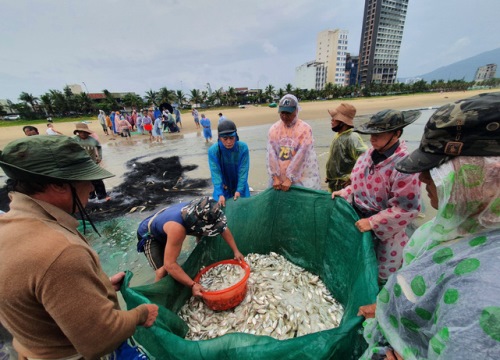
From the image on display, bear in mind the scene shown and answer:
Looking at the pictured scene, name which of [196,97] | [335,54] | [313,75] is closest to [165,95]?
[196,97]

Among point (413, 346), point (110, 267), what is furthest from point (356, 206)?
point (110, 267)

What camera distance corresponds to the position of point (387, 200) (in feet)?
6.82

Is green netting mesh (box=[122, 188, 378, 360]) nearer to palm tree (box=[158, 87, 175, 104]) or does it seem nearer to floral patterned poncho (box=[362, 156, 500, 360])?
floral patterned poncho (box=[362, 156, 500, 360])

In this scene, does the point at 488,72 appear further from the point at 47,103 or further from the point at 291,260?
the point at 47,103

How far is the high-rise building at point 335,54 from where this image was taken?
291 ft

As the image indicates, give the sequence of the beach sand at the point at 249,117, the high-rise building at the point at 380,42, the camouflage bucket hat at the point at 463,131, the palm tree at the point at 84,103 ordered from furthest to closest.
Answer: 1. the high-rise building at the point at 380,42
2. the palm tree at the point at 84,103
3. the beach sand at the point at 249,117
4. the camouflage bucket hat at the point at 463,131

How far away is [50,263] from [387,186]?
7.59ft

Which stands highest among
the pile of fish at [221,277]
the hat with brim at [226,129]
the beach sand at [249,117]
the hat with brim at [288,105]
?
the hat with brim at [288,105]

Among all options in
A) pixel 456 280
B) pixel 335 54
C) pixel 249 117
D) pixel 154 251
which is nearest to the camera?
pixel 456 280

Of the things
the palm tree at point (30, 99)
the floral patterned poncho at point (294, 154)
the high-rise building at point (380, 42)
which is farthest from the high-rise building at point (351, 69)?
the floral patterned poncho at point (294, 154)

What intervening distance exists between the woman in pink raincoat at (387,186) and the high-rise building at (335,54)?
328 ft

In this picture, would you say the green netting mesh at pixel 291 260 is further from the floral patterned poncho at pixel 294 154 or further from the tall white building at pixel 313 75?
the tall white building at pixel 313 75

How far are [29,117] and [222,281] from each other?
53.0 m

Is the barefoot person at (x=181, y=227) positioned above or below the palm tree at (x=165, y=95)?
below
